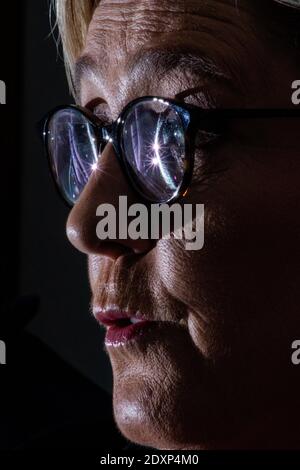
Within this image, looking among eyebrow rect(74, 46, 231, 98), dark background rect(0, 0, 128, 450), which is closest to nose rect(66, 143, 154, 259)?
eyebrow rect(74, 46, 231, 98)

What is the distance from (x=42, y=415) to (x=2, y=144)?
0.98m

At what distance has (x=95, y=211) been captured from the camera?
109 cm

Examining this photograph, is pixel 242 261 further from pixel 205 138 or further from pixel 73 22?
pixel 73 22

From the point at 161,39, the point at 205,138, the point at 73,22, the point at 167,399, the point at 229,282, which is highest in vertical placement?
the point at 73,22

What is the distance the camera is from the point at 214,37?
3.46 feet

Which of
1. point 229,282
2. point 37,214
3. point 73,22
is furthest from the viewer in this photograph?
point 37,214

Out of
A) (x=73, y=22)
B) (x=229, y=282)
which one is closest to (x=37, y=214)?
(x=73, y=22)

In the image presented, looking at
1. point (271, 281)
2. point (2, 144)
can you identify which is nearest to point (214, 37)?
point (271, 281)

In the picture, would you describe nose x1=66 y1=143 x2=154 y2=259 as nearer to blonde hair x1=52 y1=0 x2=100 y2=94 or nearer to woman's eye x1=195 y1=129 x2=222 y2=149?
woman's eye x1=195 y1=129 x2=222 y2=149

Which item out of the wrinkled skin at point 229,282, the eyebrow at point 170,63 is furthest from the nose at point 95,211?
the eyebrow at point 170,63

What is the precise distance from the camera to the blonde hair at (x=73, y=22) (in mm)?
1339

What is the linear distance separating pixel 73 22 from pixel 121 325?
508mm

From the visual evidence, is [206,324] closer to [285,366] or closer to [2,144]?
[285,366]
